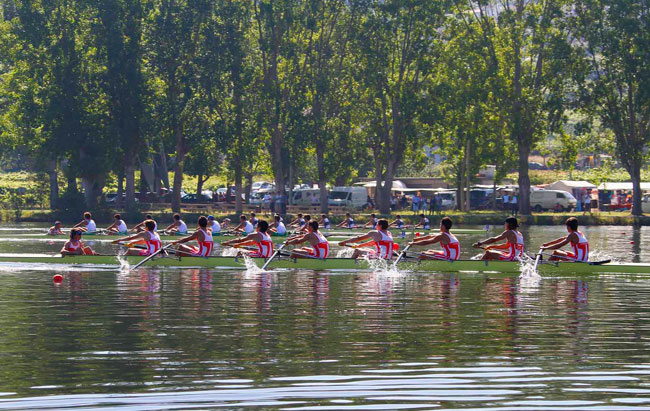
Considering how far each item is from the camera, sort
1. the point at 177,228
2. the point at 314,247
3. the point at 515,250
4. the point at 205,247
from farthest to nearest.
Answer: the point at 177,228
the point at 205,247
the point at 314,247
the point at 515,250

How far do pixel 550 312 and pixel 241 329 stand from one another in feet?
24.1

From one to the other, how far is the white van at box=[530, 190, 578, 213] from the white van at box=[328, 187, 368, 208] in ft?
53.4

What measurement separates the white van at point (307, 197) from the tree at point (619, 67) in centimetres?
2729

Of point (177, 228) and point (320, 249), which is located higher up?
point (177, 228)

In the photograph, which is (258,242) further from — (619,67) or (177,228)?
(619,67)

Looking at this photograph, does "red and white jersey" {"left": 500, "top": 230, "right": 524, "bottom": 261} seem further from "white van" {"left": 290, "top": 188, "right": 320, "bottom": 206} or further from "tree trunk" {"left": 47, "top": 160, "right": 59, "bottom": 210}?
"white van" {"left": 290, "top": 188, "right": 320, "bottom": 206}

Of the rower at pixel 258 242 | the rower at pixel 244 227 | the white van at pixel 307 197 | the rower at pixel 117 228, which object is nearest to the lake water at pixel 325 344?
the rower at pixel 258 242

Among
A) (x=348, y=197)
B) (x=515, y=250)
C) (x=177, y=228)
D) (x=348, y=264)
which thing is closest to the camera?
(x=515, y=250)

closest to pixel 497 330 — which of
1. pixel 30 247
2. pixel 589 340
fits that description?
pixel 589 340

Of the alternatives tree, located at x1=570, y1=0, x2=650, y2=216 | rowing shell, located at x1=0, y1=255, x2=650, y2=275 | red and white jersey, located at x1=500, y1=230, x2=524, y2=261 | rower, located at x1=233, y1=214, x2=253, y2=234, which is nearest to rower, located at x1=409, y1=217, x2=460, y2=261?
rowing shell, located at x1=0, y1=255, x2=650, y2=275

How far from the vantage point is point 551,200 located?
303 ft

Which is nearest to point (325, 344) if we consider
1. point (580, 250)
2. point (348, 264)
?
point (348, 264)

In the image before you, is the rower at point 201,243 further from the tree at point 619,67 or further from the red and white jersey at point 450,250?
the tree at point 619,67

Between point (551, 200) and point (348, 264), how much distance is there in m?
64.6
